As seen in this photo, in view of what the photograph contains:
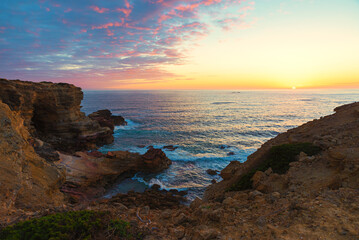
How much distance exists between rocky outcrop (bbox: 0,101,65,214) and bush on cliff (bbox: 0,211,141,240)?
2700mm

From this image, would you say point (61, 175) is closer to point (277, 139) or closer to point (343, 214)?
point (343, 214)

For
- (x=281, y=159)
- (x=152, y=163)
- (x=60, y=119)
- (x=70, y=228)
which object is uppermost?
(x=60, y=119)

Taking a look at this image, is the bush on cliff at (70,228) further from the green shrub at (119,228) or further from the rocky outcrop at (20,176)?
the rocky outcrop at (20,176)

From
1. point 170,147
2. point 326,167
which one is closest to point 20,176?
point 326,167

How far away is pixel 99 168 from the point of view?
19766mm

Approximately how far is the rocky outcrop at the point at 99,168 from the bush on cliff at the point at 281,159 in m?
14.1

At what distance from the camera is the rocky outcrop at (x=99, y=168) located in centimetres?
1656

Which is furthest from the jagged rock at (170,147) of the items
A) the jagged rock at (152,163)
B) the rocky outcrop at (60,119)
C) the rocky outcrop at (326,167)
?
the rocky outcrop at (326,167)

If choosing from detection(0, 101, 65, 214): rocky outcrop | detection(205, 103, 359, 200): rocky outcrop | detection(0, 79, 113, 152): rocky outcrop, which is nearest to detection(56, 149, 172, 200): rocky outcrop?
detection(0, 101, 65, 214): rocky outcrop

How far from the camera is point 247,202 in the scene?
6.84 meters

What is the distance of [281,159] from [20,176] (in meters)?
13.4

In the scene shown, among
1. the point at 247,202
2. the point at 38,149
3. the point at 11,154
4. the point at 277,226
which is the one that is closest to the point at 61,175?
the point at 11,154

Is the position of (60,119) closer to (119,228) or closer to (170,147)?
(170,147)

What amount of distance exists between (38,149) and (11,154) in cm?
855
